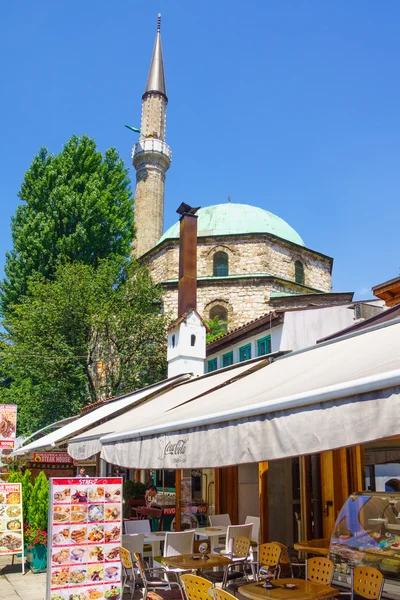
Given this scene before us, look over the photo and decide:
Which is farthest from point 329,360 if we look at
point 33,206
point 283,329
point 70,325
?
point 33,206

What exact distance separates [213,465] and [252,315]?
979 inches

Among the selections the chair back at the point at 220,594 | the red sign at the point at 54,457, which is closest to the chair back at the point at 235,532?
the chair back at the point at 220,594

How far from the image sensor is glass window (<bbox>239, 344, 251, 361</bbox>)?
61.9ft

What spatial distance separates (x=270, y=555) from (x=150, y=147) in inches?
1435

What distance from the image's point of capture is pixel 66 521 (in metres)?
6.14

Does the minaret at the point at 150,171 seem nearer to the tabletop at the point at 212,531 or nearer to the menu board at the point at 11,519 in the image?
the menu board at the point at 11,519

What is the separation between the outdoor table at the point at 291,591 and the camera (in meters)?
4.27

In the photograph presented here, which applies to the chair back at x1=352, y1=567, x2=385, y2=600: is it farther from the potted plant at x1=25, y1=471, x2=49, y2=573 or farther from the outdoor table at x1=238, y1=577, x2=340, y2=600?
the potted plant at x1=25, y1=471, x2=49, y2=573

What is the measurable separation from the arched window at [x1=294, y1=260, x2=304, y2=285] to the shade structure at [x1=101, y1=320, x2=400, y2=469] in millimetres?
26591

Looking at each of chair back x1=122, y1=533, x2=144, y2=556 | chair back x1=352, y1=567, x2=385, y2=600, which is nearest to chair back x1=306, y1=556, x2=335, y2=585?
chair back x1=352, y1=567, x2=385, y2=600

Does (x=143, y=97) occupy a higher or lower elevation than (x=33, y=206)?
higher

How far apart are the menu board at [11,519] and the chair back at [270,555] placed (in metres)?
4.27

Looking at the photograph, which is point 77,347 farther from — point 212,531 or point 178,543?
point 178,543

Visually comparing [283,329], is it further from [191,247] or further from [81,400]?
[81,400]
